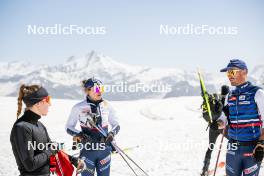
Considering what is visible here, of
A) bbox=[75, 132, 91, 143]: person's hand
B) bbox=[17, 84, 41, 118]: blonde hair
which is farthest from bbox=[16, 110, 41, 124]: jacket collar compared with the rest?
bbox=[75, 132, 91, 143]: person's hand

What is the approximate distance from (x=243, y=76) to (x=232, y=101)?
1.64ft

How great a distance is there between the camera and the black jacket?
4062mm

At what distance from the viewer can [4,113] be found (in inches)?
1310

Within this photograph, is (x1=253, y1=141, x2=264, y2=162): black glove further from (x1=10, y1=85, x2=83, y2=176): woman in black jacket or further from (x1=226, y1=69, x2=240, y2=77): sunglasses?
(x1=10, y1=85, x2=83, y2=176): woman in black jacket

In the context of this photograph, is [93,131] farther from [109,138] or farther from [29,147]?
[29,147]

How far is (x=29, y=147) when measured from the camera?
4117 mm

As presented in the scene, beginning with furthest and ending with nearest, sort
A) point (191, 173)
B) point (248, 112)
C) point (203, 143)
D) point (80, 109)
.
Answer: point (203, 143) < point (191, 173) < point (80, 109) < point (248, 112)

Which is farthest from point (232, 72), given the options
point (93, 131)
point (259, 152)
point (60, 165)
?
point (60, 165)

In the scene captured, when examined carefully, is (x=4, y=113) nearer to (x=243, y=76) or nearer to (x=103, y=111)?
(x=103, y=111)

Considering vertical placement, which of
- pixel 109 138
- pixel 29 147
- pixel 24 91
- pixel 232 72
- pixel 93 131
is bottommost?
pixel 109 138

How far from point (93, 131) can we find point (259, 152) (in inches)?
125

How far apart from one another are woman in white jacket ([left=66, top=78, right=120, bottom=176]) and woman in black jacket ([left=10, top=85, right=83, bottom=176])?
2.07 meters

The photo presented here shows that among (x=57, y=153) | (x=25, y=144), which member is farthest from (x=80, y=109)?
(x=25, y=144)

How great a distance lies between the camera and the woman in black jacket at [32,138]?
160 inches
